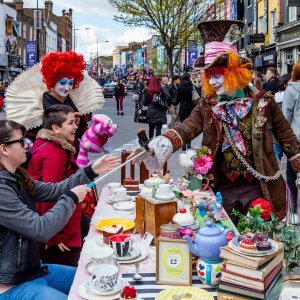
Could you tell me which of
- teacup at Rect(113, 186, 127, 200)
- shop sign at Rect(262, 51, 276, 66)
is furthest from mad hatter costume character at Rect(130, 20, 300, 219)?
shop sign at Rect(262, 51, 276, 66)

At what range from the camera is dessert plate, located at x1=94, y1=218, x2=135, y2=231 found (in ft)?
9.38

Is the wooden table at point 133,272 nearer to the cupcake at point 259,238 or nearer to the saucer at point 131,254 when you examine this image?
the saucer at point 131,254

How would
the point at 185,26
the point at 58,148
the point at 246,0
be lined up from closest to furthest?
the point at 58,148, the point at 185,26, the point at 246,0

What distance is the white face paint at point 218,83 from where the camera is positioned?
3.20 metres

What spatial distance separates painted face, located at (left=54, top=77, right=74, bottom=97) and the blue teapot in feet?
9.09

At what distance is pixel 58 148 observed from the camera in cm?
344

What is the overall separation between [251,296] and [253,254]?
0.50 ft

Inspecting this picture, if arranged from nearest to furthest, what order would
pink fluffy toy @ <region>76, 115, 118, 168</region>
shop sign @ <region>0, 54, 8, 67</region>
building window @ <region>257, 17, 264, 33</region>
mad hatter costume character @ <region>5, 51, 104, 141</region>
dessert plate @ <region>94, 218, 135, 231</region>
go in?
dessert plate @ <region>94, 218, 135, 231</region> < pink fluffy toy @ <region>76, 115, 118, 168</region> < mad hatter costume character @ <region>5, 51, 104, 141</region> < building window @ <region>257, 17, 264, 33</region> < shop sign @ <region>0, 54, 8, 67</region>

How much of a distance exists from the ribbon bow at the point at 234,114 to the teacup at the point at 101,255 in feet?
4.25

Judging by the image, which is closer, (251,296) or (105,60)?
(251,296)

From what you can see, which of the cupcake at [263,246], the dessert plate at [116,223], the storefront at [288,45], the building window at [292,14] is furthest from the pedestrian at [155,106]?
the building window at [292,14]

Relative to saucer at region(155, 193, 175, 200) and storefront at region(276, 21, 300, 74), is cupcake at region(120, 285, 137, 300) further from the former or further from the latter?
storefront at region(276, 21, 300, 74)

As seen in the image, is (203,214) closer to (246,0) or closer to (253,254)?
(253,254)

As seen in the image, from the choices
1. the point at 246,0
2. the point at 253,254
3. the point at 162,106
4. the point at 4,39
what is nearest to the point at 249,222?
the point at 253,254
